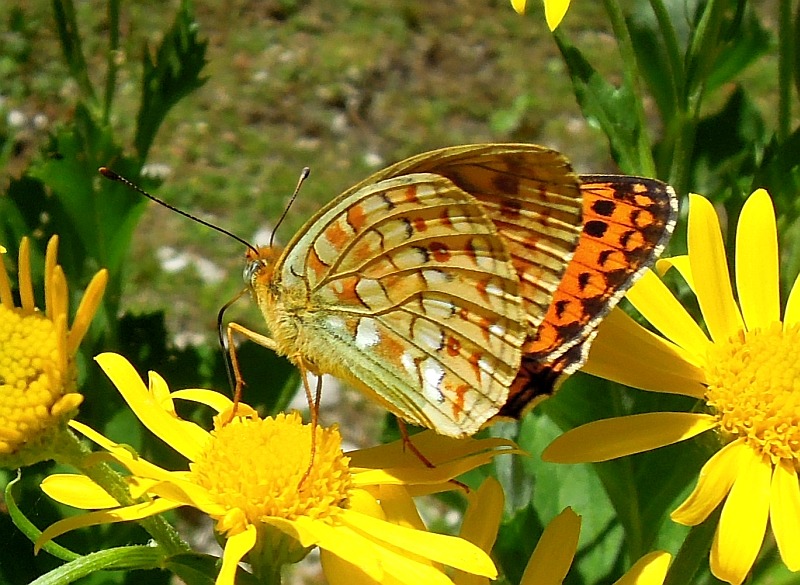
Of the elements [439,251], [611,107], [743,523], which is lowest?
[743,523]

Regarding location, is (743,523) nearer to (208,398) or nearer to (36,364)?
(208,398)

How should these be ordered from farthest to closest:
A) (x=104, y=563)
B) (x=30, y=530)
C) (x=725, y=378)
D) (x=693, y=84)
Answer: (x=693, y=84), (x=725, y=378), (x=30, y=530), (x=104, y=563)

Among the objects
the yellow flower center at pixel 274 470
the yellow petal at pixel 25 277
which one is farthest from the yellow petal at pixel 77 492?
the yellow petal at pixel 25 277

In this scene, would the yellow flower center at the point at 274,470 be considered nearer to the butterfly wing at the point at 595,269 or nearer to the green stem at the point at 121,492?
the green stem at the point at 121,492

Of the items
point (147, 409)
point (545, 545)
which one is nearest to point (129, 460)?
point (147, 409)

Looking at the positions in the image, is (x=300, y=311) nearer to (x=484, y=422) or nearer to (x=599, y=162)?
(x=484, y=422)
